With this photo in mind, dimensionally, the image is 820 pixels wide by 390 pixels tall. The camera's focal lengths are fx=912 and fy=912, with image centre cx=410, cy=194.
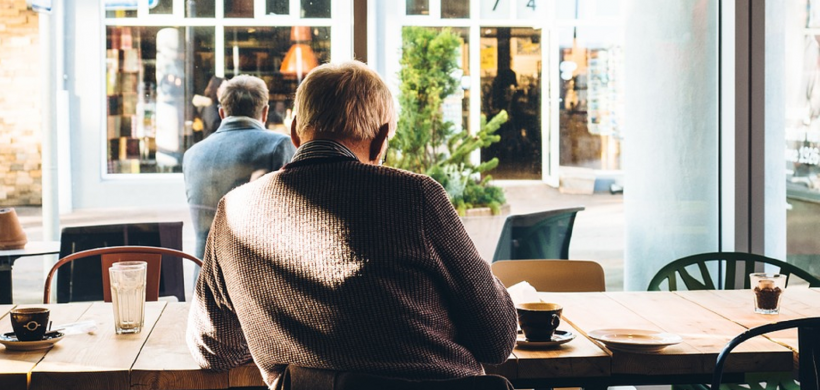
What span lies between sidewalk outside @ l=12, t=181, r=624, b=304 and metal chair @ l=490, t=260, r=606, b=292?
1.10m

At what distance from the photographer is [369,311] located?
157 cm

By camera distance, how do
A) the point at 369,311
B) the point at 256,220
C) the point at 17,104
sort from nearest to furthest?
the point at 369,311, the point at 256,220, the point at 17,104

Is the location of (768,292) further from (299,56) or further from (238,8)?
(238,8)

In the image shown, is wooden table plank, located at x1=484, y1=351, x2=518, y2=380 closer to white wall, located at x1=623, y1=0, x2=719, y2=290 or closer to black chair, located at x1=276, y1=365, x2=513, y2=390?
black chair, located at x1=276, y1=365, x2=513, y2=390

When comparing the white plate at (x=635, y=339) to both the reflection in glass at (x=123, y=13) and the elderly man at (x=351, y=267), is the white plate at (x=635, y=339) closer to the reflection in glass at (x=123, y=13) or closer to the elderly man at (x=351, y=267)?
the elderly man at (x=351, y=267)

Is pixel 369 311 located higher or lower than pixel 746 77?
lower

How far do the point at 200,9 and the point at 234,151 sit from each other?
65cm

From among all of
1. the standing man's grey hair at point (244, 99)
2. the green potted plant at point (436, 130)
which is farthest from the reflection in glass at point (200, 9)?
the green potted plant at point (436, 130)

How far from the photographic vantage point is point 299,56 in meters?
4.11

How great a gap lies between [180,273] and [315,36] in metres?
1.21

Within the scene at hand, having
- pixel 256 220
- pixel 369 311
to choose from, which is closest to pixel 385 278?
pixel 369 311

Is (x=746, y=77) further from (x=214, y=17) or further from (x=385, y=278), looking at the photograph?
(x=385, y=278)

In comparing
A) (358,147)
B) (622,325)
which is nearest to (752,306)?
(622,325)

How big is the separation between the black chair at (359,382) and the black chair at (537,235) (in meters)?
2.57
